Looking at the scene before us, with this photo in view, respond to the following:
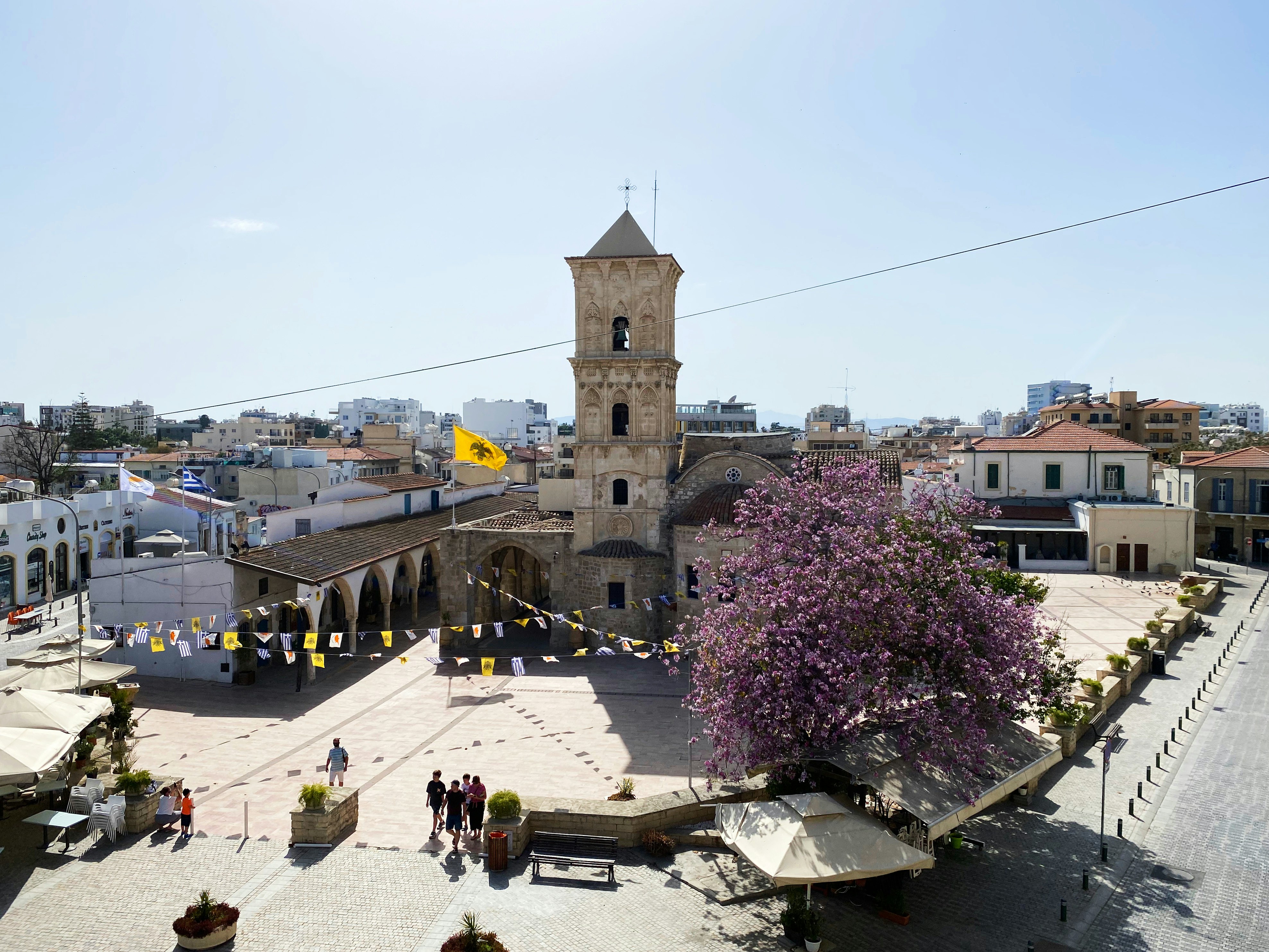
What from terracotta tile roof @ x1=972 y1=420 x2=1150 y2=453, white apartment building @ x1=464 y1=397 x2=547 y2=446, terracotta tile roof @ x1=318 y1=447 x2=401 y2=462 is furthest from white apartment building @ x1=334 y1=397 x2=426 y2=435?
terracotta tile roof @ x1=972 y1=420 x2=1150 y2=453

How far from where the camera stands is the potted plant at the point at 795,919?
39.9 ft

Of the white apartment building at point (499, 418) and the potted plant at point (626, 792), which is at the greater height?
the white apartment building at point (499, 418)

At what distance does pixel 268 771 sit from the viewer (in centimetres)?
1972

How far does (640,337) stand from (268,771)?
20.2 meters

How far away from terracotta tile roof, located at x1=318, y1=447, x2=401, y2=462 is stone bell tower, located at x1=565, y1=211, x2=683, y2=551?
112 feet

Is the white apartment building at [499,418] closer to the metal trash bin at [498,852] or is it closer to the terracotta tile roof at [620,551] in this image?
the terracotta tile roof at [620,551]

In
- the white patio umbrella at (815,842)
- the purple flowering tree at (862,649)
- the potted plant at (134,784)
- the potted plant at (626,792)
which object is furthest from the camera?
the potted plant at (626,792)

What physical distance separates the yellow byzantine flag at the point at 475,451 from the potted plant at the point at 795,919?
911 inches

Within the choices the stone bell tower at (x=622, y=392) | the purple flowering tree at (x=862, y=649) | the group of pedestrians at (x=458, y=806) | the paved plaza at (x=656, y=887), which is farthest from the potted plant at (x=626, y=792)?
the stone bell tower at (x=622, y=392)

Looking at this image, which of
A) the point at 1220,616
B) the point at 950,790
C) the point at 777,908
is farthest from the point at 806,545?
the point at 1220,616

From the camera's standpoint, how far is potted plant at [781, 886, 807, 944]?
1215cm

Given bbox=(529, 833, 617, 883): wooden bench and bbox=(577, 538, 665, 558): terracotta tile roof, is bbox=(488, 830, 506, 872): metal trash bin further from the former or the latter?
bbox=(577, 538, 665, 558): terracotta tile roof

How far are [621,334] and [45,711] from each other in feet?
74.8

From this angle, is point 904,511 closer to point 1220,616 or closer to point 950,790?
point 950,790
